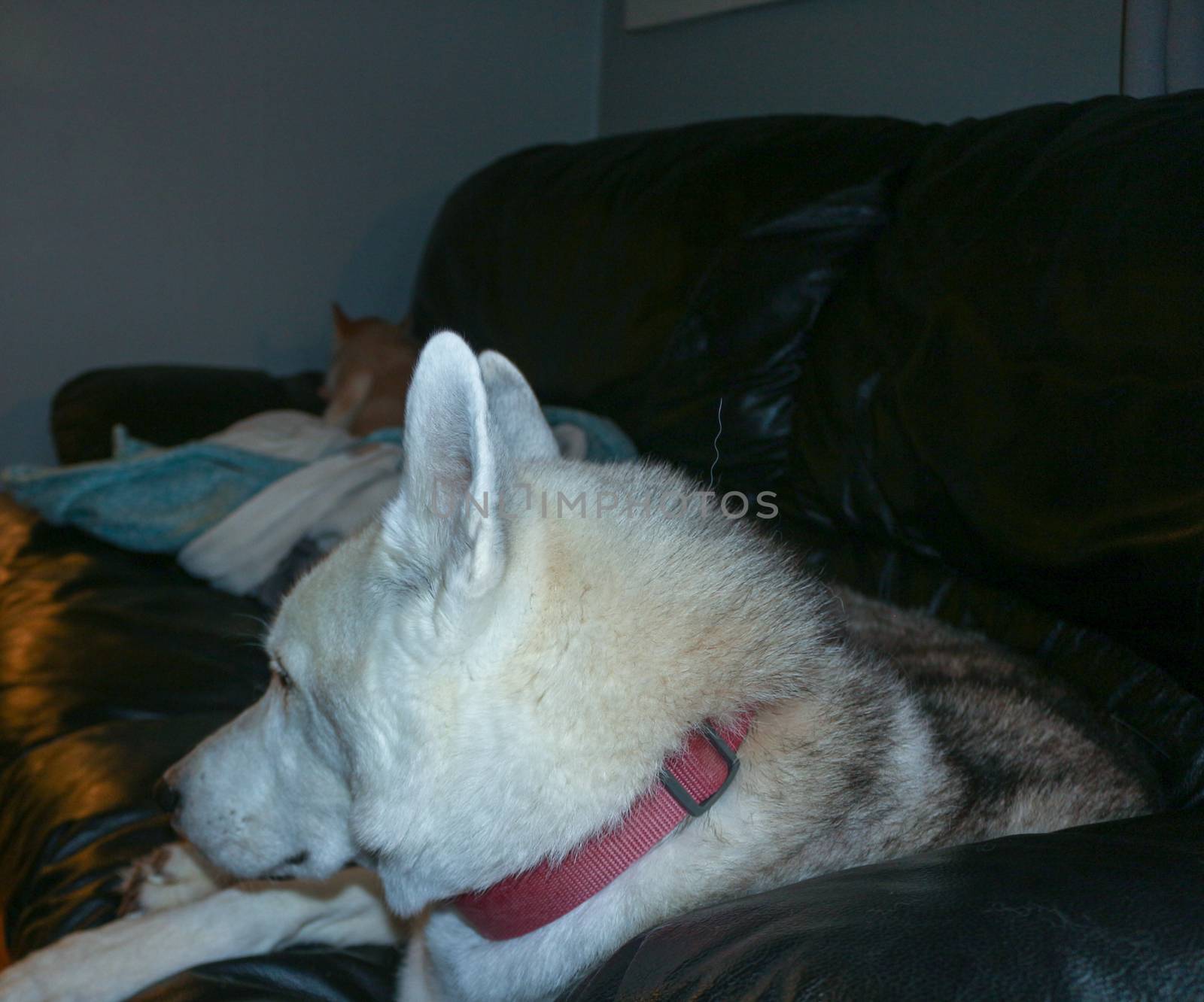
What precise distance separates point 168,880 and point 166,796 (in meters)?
0.21

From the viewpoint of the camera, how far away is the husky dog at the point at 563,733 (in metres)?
0.96

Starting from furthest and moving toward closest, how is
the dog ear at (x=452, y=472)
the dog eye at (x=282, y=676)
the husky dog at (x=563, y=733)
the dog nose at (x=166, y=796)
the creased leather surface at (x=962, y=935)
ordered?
the dog nose at (x=166, y=796) → the dog eye at (x=282, y=676) → the husky dog at (x=563, y=733) → the dog ear at (x=452, y=472) → the creased leather surface at (x=962, y=935)

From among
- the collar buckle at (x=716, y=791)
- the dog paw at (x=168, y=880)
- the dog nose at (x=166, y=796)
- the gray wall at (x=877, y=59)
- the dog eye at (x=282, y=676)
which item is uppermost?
the gray wall at (x=877, y=59)

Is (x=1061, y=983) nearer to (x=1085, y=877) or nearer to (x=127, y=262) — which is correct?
(x=1085, y=877)

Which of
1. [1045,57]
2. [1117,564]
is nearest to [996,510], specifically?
[1117,564]

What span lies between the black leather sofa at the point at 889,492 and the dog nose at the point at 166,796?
0.21 meters

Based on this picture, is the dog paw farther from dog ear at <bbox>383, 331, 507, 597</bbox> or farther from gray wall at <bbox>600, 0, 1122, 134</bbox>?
gray wall at <bbox>600, 0, 1122, 134</bbox>

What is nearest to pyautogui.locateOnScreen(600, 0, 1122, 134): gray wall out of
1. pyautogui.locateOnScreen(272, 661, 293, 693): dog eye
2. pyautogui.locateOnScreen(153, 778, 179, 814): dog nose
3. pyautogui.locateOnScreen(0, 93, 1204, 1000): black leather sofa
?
pyautogui.locateOnScreen(0, 93, 1204, 1000): black leather sofa

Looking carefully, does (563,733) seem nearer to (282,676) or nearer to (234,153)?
(282,676)

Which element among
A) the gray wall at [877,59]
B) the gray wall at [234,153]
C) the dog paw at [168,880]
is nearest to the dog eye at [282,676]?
the dog paw at [168,880]

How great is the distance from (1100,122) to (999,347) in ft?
1.63

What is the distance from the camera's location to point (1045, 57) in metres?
2.65

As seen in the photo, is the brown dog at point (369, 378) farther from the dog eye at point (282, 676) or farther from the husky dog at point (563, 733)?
the husky dog at point (563, 733)

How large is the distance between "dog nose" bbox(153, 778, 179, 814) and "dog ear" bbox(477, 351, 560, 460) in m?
0.75
